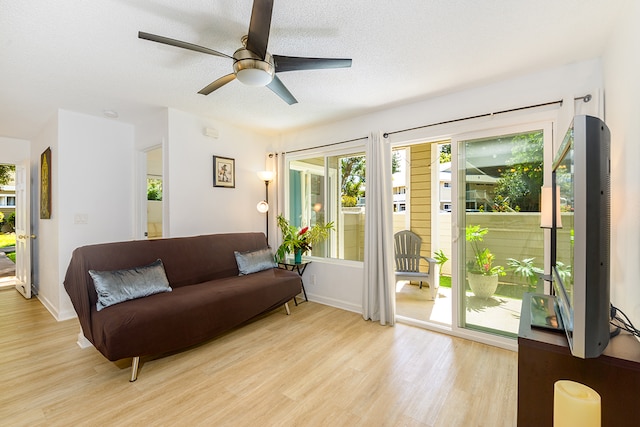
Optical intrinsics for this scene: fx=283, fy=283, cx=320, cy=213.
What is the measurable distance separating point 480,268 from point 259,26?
9.12ft

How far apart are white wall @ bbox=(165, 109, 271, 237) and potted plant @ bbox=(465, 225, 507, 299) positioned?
290 cm

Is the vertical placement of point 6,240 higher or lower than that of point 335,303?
higher

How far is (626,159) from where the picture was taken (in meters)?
1.62

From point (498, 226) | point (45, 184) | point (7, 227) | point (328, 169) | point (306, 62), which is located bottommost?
point (7, 227)

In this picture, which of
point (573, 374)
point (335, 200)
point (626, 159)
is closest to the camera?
point (573, 374)

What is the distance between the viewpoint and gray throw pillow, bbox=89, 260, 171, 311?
7.36ft

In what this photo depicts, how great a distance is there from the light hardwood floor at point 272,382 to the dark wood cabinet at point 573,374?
2.17 ft

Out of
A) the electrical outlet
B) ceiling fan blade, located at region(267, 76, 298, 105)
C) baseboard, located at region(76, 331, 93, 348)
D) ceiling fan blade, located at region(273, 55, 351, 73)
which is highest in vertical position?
ceiling fan blade, located at region(273, 55, 351, 73)

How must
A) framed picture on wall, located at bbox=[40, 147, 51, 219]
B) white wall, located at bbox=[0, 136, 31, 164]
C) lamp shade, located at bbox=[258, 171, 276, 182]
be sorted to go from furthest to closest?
white wall, located at bbox=[0, 136, 31, 164], lamp shade, located at bbox=[258, 171, 276, 182], framed picture on wall, located at bbox=[40, 147, 51, 219]

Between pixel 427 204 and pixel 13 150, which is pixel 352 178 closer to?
pixel 427 204

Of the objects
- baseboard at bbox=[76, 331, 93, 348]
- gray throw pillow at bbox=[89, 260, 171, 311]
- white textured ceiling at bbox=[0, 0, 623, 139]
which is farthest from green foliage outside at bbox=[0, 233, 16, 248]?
gray throw pillow at bbox=[89, 260, 171, 311]

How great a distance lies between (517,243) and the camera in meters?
2.62

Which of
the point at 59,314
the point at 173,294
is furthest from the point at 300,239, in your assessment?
the point at 59,314

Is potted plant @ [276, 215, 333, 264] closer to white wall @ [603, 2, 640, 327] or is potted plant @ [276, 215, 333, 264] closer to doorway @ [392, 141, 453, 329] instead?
doorway @ [392, 141, 453, 329]
